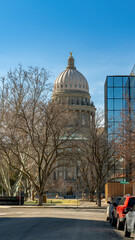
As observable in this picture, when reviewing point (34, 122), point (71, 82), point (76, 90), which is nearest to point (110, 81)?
point (34, 122)

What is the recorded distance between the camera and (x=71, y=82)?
147000mm

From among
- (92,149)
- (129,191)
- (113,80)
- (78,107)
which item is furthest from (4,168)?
(78,107)

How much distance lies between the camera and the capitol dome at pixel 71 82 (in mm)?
145000

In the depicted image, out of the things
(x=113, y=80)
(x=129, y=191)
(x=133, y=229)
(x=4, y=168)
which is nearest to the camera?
(x=133, y=229)

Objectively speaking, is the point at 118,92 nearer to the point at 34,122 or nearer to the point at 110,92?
the point at 110,92

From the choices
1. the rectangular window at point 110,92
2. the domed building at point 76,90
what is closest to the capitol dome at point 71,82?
the domed building at point 76,90

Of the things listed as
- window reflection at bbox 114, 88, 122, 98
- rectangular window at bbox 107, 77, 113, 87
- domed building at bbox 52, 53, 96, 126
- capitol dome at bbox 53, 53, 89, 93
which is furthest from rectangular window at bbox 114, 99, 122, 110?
capitol dome at bbox 53, 53, 89, 93

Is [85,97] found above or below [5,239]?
above

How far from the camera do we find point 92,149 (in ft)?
160

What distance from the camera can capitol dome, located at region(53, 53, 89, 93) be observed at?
145000 millimetres

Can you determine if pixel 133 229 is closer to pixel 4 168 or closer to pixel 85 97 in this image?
pixel 4 168

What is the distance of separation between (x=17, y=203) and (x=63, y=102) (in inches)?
489

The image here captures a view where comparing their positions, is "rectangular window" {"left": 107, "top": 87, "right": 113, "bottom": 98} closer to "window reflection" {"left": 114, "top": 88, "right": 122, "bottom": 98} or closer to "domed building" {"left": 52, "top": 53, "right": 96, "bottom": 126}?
"window reflection" {"left": 114, "top": 88, "right": 122, "bottom": 98}

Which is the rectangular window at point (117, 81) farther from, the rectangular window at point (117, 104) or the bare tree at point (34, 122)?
the bare tree at point (34, 122)
